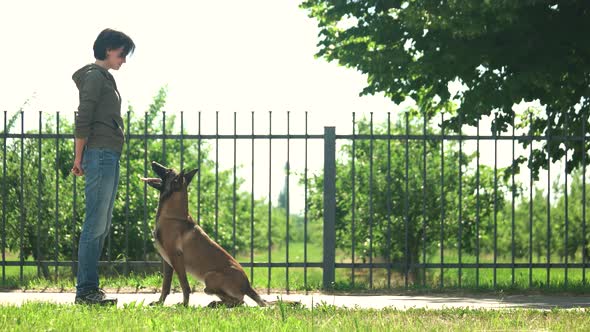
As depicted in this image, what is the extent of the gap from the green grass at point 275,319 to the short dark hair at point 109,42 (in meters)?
2.25

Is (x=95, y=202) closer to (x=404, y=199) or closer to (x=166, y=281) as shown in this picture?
(x=166, y=281)

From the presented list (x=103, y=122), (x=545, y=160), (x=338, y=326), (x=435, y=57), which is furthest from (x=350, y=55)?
(x=338, y=326)

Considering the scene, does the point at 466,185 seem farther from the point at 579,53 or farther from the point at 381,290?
the point at 381,290

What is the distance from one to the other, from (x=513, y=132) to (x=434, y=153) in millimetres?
6464

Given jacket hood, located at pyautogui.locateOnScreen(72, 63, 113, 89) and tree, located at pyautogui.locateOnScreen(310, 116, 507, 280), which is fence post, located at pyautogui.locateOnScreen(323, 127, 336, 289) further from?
tree, located at pyautogui.locateOnScreen(310, 116, 507, 280)

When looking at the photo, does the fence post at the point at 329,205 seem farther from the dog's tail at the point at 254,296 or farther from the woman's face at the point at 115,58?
the woman's face at the point at 115,58

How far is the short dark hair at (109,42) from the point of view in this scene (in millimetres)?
7469

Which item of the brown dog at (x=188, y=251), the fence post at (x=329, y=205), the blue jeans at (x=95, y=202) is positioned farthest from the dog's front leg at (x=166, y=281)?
the fence post at (x=329, y=205)

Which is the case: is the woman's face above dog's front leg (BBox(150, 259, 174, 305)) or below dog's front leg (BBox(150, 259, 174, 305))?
above

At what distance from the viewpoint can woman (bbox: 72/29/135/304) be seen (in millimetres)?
7332

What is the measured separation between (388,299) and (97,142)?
3755mm

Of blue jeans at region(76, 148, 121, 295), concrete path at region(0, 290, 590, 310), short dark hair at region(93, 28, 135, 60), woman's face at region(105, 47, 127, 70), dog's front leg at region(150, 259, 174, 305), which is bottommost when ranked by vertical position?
concrete path at region(0, 290, 590, 310)

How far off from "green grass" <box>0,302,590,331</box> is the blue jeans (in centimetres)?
38

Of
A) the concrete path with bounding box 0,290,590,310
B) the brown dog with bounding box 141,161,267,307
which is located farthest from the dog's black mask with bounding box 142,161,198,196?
the concrete path with bounding box 0,290,590,310
